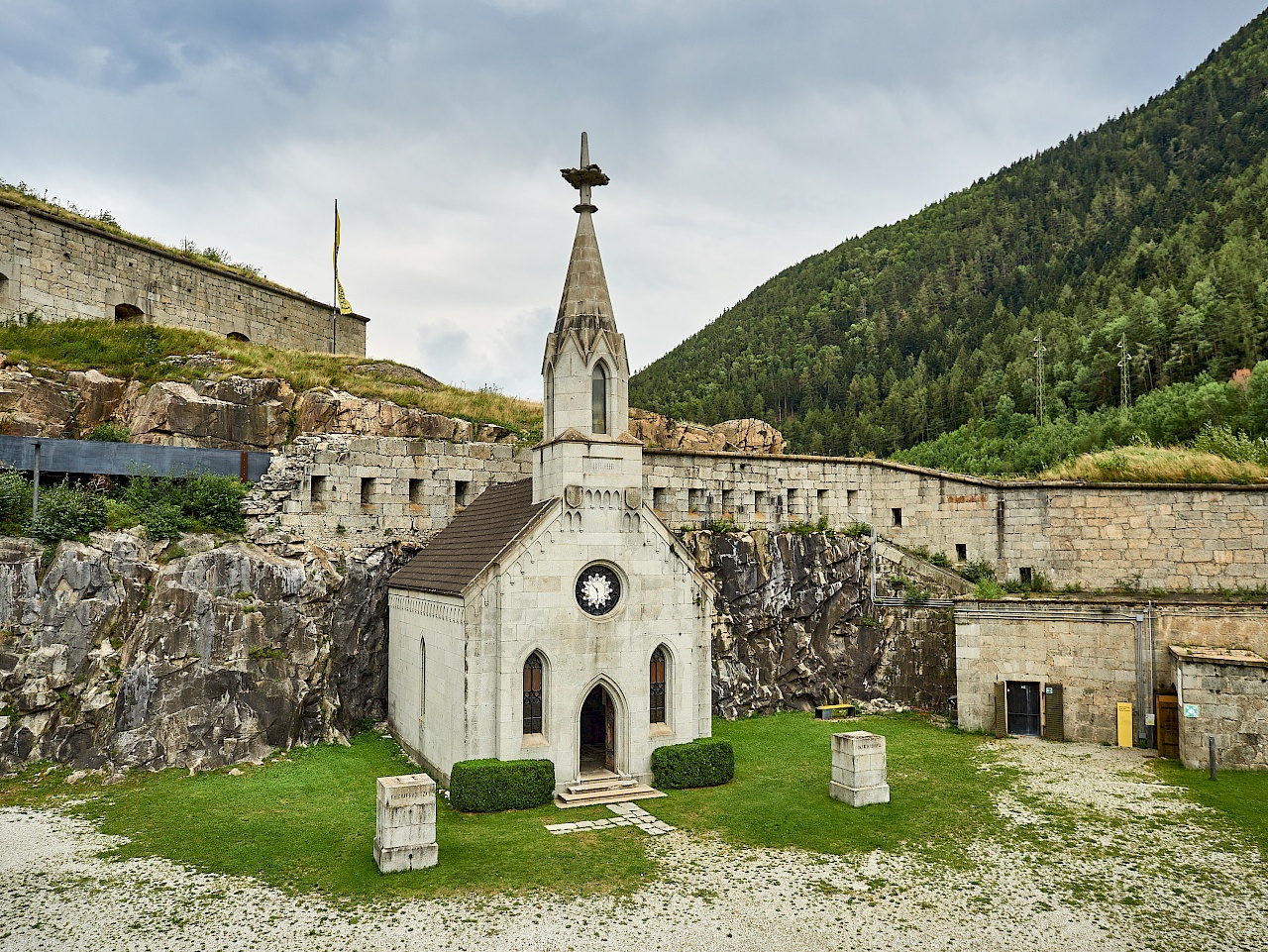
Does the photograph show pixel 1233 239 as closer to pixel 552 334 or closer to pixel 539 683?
pixel 552 334

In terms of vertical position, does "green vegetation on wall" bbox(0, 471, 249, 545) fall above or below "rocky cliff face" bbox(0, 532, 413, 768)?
above

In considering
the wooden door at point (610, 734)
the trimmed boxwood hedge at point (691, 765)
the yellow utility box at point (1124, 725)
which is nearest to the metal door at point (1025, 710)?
the yellow utility box at point (1124, 725)

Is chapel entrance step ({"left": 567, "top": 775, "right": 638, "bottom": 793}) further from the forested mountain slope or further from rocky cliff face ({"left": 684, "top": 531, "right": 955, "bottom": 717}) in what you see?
the forested mountain slope

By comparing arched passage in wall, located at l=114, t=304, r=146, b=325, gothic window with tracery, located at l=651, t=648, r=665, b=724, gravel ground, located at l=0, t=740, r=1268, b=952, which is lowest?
gravel ground, located at l=0, t=740, r=1268, b=952

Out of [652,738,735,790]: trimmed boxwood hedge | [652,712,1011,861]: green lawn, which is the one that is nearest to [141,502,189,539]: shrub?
[652,738,735,790]: trimmed boxwood hedge

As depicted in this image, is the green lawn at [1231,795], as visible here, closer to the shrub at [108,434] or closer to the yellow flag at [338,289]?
the shrub at [108,434]

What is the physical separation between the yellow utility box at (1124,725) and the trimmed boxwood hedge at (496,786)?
18.7 meters

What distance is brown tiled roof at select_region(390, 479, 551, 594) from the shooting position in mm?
22781

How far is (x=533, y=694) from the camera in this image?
2209cm

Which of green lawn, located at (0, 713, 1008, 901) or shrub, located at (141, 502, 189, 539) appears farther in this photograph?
shrub, located at (141, 502, 189, 539)

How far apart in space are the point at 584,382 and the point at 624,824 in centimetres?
1159

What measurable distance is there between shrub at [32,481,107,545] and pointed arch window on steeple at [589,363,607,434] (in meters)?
15.1

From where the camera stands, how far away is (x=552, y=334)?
2439 centimetres

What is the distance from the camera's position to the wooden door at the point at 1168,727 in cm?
2530
